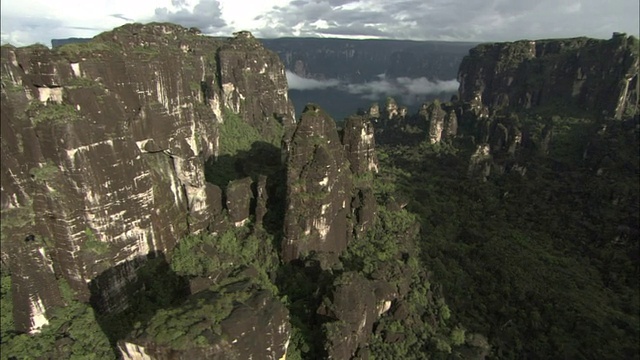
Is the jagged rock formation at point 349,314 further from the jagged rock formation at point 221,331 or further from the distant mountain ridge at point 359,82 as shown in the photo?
the distant mountain ridge at point 359,82

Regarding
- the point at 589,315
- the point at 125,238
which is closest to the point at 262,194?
the point at 125,238

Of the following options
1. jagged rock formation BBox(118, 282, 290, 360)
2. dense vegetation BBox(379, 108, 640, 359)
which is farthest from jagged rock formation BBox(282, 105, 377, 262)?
dense vegetation BBox(379, 108, 640, 359)

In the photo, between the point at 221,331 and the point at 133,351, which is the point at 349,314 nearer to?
the point at 221,331

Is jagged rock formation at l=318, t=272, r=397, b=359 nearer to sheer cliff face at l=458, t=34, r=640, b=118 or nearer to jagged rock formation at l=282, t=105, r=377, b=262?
jagged rock formation at l=282, t=105, r=377, b=262

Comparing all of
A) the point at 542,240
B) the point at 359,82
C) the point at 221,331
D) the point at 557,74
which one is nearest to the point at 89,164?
the point at 221,331

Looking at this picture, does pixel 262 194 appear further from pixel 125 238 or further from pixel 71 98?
pixel 71 98

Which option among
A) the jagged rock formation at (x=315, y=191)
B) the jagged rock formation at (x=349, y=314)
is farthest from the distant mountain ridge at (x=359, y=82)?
the jagged rock formation at (x=349, y=314)
